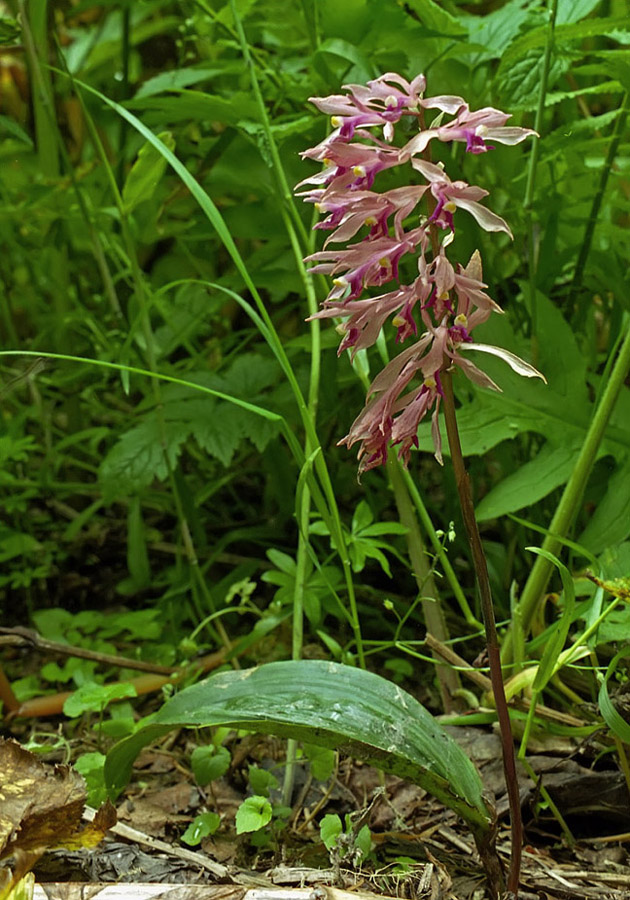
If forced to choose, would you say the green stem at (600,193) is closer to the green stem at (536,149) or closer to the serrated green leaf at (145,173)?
the green stem at (536,149)

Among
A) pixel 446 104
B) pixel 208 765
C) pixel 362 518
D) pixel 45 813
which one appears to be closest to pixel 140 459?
pixel 362 518

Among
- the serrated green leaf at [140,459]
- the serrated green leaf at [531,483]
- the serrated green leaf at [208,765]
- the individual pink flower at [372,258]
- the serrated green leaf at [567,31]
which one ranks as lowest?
the serrated green leaf at [208,765]

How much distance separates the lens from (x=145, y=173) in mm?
1236

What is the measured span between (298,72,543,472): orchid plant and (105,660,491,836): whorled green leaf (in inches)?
10.6

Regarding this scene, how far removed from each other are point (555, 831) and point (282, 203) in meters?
0.84

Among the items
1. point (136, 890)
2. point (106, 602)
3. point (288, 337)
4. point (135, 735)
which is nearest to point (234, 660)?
point (106, 602)

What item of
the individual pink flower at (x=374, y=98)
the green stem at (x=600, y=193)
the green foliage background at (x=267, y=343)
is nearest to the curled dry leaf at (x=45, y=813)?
the green foliage background at (x=267, y=343)

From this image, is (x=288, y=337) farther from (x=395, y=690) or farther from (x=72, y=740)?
(x=395, y=690)

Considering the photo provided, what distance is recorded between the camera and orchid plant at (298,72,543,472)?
0.64 meters

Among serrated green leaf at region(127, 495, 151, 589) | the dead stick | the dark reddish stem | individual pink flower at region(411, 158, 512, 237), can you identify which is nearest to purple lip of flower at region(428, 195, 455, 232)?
individual pink flower at region(411, 158, 512, 237)

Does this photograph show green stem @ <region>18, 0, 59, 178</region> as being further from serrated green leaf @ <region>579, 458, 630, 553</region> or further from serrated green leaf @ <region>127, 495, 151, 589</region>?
serrated green leaf @ <region>579, 458, 630, 553</region>

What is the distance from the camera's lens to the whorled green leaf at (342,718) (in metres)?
0.79

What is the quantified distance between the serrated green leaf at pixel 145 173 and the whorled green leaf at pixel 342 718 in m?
0.72

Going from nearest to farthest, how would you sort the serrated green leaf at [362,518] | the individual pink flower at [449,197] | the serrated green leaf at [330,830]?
the individual pink flower at [449,197]
the serrated green leaf at [330,830]
the serrated green leaf at [362,518]
